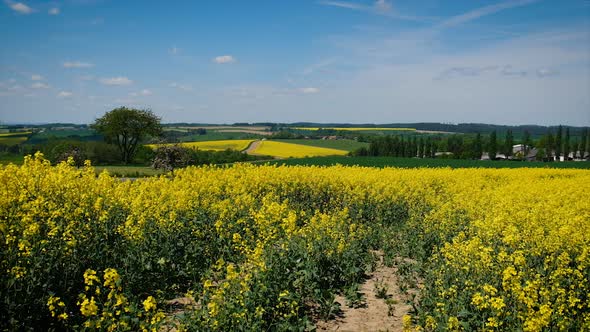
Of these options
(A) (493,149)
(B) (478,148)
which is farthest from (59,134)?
(A) (493,149)

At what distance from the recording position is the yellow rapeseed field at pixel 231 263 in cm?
602

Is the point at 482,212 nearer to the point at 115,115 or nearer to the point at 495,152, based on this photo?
the point at 115,115

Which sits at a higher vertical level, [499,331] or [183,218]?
[183,218]

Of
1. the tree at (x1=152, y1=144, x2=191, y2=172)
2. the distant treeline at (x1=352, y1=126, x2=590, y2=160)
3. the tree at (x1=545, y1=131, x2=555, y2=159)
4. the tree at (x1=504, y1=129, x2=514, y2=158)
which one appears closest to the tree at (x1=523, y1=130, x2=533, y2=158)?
the distant treeline at (x1=352, y1=126, x2=590, y2=160)

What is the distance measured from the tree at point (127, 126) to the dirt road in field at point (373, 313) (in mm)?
63392

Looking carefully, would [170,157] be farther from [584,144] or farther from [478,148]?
[584,144]

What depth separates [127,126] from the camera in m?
66.9

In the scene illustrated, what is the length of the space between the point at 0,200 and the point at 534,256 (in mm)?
11447

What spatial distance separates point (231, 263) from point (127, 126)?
63405 mm

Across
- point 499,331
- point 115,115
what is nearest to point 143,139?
point 115,115

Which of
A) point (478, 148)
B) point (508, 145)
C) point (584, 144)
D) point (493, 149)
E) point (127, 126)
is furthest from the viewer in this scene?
point (584, 144)

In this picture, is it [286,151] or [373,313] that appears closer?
[373,313]

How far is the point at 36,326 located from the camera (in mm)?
5934

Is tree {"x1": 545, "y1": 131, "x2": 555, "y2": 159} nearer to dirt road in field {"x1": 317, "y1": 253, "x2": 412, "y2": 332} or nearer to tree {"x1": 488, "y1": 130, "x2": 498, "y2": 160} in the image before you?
tree {"x1": 488, "y1": 130, "x2": 498, "y2": 160}
